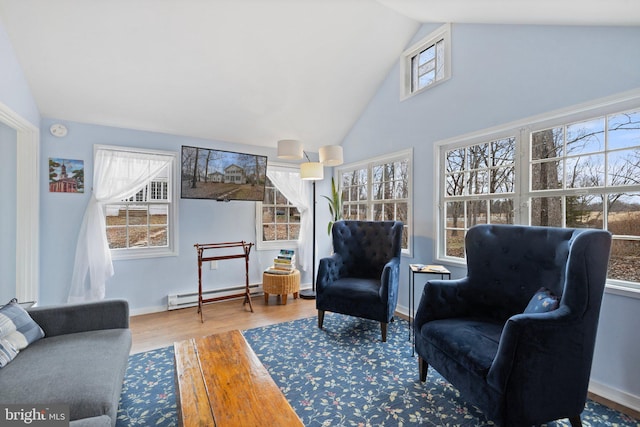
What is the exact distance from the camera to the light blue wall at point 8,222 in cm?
262

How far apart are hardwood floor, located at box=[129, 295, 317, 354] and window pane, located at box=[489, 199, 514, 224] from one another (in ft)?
7.15

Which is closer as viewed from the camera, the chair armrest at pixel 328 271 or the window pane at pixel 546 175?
the window pane at pixel 546 175

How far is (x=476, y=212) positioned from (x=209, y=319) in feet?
10.1

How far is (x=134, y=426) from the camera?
1.57 m

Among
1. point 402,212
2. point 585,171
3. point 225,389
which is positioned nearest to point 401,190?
point 402,212

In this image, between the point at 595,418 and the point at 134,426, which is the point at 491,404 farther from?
the point at 134,426

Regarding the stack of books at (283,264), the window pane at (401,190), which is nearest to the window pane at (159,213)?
the stack of books at (283,264)

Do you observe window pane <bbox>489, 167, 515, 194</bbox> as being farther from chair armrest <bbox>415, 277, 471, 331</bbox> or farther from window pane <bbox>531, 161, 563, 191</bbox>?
chair armrest <bbox>415, 277, 471, 331</bbox>

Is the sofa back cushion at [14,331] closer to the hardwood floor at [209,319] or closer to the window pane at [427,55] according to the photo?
the hardwood floor at [209,319]

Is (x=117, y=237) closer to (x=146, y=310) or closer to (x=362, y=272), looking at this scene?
(x=146, y=310)

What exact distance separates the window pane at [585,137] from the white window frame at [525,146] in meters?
0.06

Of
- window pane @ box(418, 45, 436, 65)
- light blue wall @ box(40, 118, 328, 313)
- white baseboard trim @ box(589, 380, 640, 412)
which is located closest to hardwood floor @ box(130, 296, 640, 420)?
light blue wall @ box(40, 118, 328, 313)

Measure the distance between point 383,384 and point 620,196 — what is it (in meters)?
2.05

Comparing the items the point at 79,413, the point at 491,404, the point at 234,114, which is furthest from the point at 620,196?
the point at 234,114
